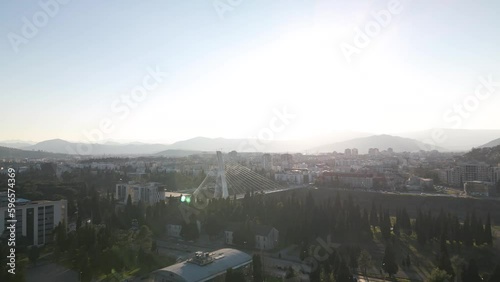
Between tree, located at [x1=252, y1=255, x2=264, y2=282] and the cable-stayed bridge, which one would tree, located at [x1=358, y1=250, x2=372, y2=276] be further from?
the cable-stayed bridge

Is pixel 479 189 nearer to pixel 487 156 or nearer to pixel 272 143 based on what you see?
pixel 487 156

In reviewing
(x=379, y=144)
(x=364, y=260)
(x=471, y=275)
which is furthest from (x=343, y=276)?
(x=379, y=144)

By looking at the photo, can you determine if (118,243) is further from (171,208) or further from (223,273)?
(171,208)

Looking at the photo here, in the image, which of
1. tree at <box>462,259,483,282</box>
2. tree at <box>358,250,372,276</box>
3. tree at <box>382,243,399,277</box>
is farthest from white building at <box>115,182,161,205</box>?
tree at <box>462,259,483,282</box>

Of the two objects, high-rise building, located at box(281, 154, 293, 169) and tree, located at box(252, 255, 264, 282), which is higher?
high-rise building, located at box(281, 154, 293, 169)

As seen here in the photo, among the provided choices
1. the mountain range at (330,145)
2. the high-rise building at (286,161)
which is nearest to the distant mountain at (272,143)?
the mountain range at (330,145)

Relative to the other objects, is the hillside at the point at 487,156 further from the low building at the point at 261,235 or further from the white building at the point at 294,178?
the low building at the point at 261,235
